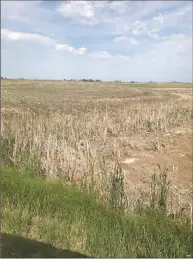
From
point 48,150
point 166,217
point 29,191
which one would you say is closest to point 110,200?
point 166,217

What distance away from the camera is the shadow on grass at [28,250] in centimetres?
458

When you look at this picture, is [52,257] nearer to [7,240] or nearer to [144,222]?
[7,240]

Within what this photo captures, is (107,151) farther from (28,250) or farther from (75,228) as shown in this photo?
(28,250)

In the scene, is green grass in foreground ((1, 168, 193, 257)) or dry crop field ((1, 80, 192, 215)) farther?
dry crop field ((1, 80, 192, 215))

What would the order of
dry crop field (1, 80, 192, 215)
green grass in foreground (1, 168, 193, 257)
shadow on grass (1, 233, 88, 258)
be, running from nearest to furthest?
1. shadow on grass (1, 233, 88, 258)
2. green grass in foreground (1, 168, 193, 257)
3. dry crop field (1, 80, 192, 215)

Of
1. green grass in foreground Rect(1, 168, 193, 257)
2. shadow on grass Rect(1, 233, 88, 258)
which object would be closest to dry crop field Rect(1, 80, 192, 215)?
green grass in foreground Rect(1, 168, 193, 257)

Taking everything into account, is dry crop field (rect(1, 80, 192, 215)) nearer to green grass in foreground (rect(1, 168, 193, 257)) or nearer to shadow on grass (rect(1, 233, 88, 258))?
green grass in foreground (rect(1, 168, 193, 257))

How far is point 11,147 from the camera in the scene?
9.35 metres

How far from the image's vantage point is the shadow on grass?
458cm

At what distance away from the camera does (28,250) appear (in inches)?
187

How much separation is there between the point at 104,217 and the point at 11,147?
4.32 m

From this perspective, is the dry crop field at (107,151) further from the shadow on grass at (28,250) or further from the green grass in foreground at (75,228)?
the shadow on grass at (28,250)

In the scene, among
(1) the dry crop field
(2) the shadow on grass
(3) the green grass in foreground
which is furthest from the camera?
(1) the dry crop field

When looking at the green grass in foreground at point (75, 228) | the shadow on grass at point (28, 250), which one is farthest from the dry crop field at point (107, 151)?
the shadow on grass at point (28, 250)
